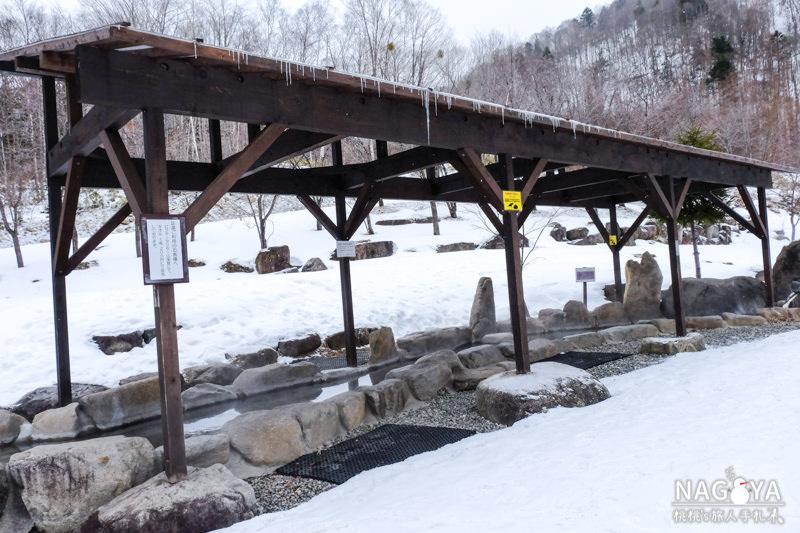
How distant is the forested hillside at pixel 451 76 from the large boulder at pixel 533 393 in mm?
13153

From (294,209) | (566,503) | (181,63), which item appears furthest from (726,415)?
(294,209)

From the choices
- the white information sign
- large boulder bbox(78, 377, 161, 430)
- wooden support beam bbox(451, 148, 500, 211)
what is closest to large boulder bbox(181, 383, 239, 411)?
large boulder bbox(78, 377, 161, 430)

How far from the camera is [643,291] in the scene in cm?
1277

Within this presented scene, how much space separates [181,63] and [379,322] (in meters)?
8.93

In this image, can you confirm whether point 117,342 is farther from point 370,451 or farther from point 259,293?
point 370,451

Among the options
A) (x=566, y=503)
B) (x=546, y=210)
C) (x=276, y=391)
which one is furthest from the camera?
(x=546, y=210)

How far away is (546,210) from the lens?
29.1 metres

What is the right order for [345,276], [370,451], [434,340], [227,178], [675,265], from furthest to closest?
1. [434,340]
2. [675,265]
3. [345,276]
4. [370,451]
5. [227,178]

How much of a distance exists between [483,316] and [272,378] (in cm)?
530

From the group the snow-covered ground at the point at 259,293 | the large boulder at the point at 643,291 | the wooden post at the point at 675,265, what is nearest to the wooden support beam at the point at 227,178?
the snow-covered ground at the point at 259,293

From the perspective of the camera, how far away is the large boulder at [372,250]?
20328mm

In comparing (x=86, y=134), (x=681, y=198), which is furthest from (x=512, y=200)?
(x=681, y=198)

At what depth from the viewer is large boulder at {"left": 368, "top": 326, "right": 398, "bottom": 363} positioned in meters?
9.21

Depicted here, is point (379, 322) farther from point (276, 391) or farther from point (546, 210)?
point (546, 210)
